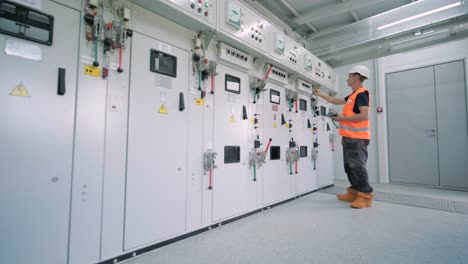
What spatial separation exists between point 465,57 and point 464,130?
53.6 inches

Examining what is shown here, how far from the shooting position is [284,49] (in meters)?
2.96

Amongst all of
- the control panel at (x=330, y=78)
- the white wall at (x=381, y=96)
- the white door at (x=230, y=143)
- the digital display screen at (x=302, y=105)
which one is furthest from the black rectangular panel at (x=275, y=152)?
the white wall at (x=381, y=96)

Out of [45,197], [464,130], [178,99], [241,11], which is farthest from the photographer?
[464,130]

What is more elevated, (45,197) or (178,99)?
(178,99)

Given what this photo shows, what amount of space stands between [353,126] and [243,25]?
1954mm

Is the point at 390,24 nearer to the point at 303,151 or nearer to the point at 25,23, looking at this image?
the point at 303,151

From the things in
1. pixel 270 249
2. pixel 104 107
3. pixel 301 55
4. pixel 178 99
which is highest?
pixel 301 55

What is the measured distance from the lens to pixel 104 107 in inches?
59.5

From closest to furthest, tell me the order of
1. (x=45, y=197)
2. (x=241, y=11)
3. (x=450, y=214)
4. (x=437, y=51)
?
1. (x=45, y=197)
2. (x=241, y=11)
3. (x=450, y=214)
4. (x=437, y=51)

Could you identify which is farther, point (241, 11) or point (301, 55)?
point (301, 55)

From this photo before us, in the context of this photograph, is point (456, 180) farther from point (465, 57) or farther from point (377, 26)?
point (377, 26)

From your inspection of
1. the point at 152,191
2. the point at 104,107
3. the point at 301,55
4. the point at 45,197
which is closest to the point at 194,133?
the point at 152,191

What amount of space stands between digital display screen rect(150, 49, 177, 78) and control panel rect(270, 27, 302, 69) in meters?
1.34

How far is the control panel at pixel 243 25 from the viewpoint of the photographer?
→ 6.97 ft
